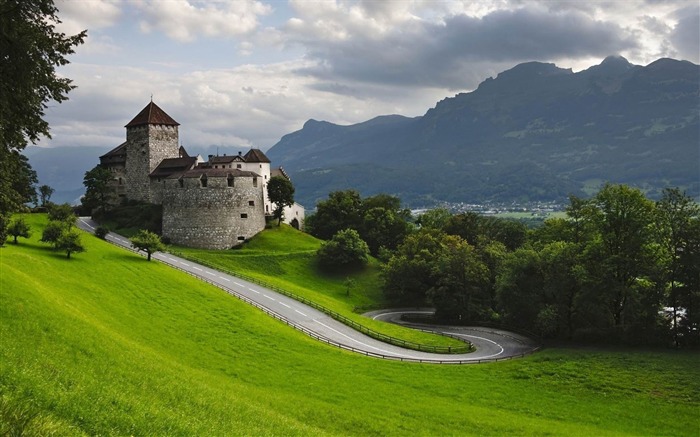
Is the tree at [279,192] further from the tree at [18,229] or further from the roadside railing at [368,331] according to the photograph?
the tree at [18,229]

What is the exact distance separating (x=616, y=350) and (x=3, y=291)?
151ft

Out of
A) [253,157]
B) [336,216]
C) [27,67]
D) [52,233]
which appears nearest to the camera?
[27,67]

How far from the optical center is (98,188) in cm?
9581

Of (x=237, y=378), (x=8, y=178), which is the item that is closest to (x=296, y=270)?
(x=237, y=378)

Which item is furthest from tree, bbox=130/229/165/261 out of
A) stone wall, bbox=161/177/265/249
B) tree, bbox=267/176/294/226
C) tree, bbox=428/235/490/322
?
tree, bbox=428/235/490/322

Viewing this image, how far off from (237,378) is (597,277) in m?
35.8

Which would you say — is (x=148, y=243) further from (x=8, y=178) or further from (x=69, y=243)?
(x=8, y=178)

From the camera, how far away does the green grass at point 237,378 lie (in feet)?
56.9

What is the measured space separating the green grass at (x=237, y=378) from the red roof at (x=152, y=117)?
49.6 metres

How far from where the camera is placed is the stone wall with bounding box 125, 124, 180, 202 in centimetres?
9756

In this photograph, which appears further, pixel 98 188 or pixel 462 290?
pixel 98 188

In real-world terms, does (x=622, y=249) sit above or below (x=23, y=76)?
below

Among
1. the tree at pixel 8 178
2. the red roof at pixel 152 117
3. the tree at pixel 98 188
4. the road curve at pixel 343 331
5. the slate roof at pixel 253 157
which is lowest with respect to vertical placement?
the road curve at pixel 343 331

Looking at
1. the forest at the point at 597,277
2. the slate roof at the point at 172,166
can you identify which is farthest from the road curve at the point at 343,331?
the slate roof at the point at 172,166
